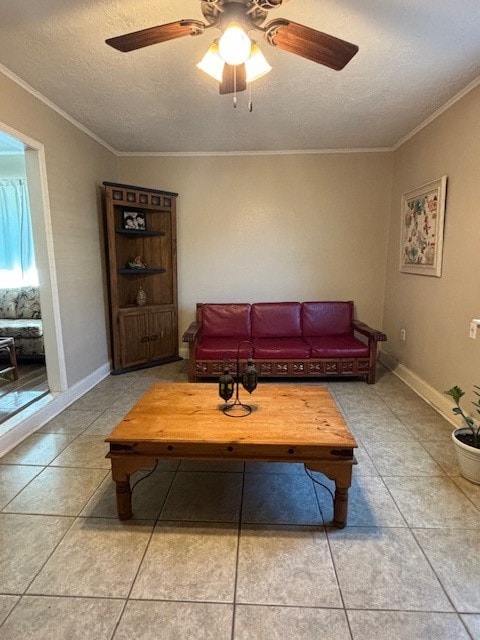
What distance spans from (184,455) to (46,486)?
3.21ft

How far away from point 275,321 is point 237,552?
8.85 feet

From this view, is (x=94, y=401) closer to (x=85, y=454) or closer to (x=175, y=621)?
(x=85, y=454)

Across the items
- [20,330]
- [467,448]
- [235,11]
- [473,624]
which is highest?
[235,11]

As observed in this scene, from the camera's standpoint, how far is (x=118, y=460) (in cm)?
164

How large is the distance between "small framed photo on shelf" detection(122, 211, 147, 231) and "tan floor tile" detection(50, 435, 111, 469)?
233 cm

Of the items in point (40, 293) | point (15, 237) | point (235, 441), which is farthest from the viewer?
point (15, 237)

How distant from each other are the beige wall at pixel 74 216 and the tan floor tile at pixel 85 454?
0.87 m

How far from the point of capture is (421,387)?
A: 127 inches

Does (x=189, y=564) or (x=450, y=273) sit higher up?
(x=450, y=273)

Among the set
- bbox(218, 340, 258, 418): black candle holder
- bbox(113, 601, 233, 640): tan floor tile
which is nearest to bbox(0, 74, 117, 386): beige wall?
bbox(218, 340, 258, 418): black candle holder

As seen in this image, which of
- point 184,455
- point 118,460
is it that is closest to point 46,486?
point 118,460

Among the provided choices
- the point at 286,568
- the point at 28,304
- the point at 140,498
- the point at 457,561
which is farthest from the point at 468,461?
the point at 28,304

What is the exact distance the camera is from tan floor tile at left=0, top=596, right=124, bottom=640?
121 centimetres

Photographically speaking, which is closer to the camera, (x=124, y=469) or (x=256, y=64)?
(x=124, y=469)
